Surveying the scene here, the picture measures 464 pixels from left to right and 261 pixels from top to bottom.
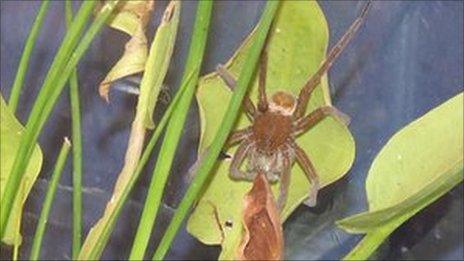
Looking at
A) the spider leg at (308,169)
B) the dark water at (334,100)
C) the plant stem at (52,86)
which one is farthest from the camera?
the dark water at (334,100)

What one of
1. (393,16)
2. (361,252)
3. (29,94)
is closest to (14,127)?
(361,252)

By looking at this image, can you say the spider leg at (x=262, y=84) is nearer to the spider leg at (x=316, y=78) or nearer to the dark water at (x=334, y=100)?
the spider leg at (x=316, y=78)

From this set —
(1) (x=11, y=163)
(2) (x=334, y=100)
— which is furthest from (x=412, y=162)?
(2) (x=334, y=100)

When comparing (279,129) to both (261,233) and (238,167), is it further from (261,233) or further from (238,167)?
(261,233)

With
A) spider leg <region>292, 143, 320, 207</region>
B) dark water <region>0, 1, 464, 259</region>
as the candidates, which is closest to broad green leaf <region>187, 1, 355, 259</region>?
spider leg <region>292, 143, 320, 207</region>

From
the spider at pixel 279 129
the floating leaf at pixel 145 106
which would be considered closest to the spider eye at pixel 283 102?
the spider at pixel 279 129

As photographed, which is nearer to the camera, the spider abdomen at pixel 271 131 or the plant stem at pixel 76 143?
the plant stem at pixel 76 143

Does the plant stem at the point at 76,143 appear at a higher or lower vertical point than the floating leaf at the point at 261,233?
higher

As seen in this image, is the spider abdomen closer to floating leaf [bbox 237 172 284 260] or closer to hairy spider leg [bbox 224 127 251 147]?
hairy spider leg [bbox 224 127 251 147]
